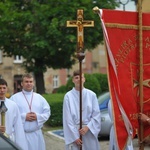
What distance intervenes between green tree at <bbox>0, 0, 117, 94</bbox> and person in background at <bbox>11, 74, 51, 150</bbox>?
17330mm

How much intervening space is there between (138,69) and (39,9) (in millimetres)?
20057

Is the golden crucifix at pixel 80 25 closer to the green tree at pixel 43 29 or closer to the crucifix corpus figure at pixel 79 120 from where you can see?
the crucifix corpus figure at pixel 79 120

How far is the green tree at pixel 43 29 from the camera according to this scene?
84.9 ft

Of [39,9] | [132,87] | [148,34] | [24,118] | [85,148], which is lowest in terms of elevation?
[85,148]

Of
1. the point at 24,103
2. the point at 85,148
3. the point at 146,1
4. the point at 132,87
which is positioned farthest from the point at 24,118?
the point at 146,1

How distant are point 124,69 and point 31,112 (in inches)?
86.5

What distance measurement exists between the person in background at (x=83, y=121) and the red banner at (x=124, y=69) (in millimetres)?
1421

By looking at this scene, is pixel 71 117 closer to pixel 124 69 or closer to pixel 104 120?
pixel 124 69

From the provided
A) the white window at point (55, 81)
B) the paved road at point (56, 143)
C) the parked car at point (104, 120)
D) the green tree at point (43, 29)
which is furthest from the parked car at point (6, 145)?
the white window at point (55, 81)

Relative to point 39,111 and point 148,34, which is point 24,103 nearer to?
point 39,111

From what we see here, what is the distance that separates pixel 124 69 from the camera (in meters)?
6.52

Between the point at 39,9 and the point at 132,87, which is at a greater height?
the point at 39,9

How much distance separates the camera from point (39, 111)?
27.1ft

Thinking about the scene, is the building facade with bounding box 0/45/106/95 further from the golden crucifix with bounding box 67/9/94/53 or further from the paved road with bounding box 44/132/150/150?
the golden crucifix with bounding box 67/9/94/53
